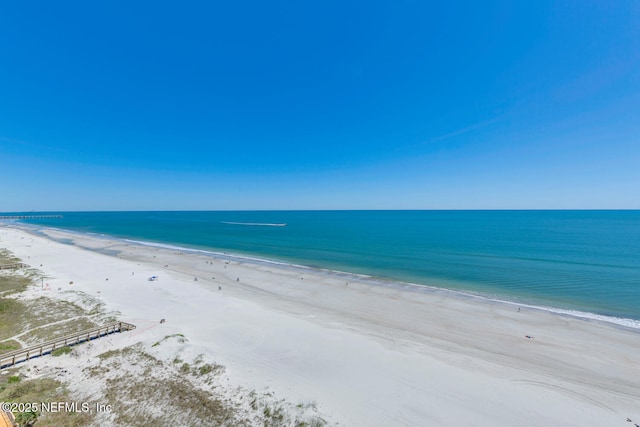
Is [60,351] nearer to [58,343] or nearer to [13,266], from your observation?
[58,343]

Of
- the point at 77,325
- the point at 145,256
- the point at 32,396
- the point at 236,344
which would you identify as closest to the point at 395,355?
the point at 236,344

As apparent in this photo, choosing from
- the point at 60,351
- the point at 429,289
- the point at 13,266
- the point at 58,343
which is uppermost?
the point at 429,289

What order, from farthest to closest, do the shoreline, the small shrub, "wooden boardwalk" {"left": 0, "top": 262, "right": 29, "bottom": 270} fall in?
"wooden boardwalk" {"left": 0, "top": 262, "right": 29, "bottom": 270}
the shoreline
the small shrub

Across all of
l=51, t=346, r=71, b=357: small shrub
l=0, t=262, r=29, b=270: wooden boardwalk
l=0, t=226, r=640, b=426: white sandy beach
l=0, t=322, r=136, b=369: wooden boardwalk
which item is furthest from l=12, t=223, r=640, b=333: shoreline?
l=51, t=346, r=71, b=357: small shrub

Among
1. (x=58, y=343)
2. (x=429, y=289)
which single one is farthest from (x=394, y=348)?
(x=58, y=343)

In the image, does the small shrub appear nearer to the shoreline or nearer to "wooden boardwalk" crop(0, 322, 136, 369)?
"wooden boardwalk" crop(0, 322, 136, 369)

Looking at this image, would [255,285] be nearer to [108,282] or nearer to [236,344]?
[236,344]
